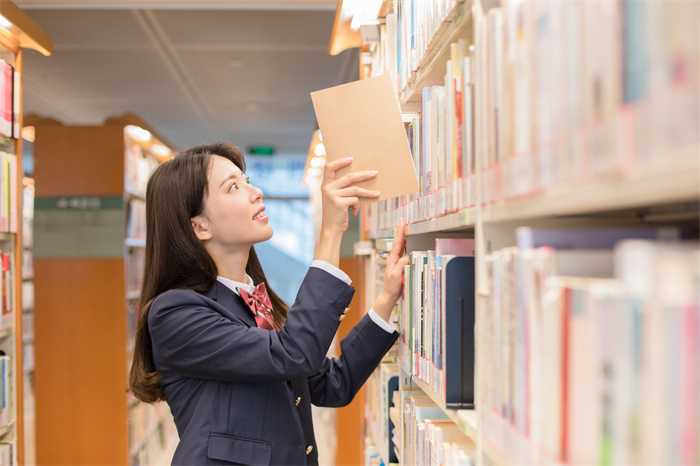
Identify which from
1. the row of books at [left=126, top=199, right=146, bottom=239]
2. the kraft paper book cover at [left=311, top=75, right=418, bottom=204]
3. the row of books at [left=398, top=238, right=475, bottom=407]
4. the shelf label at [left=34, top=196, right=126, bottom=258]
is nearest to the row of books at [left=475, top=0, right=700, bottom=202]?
the row of books at [left=398, top=238, right=475, bottom=407]

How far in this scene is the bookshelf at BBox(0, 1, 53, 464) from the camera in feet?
8.25

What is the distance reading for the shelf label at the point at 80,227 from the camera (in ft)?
13.4

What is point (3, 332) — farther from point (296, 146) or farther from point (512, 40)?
point (296, 146)

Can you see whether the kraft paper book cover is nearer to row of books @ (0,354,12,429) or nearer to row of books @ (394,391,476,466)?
row of books @ (394,391,476,466)

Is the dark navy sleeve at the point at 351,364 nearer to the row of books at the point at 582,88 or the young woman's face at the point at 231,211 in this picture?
the young woman's face at the point at 231,211

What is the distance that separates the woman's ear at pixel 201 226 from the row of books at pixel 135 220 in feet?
9.59

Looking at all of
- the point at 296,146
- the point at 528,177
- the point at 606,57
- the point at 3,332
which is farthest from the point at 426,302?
the point at 296,146

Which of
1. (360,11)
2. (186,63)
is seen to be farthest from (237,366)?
(186,63)

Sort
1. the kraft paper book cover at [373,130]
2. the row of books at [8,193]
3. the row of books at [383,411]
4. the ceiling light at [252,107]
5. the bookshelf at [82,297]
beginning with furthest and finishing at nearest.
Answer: the ceiling light at [252,107]
the bookshelf at [82,297]
the row of books at [8,193]
the row of books at [383,411]
the kraft paper book cover at [373,130]

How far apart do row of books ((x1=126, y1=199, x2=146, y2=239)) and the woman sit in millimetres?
2911

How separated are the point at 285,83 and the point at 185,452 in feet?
16.5

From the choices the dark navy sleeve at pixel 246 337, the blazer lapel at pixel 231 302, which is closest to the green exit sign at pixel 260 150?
the blazer lapel at pixel 231 302

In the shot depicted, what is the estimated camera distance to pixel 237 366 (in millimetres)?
1364

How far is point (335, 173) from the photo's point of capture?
145 cm
